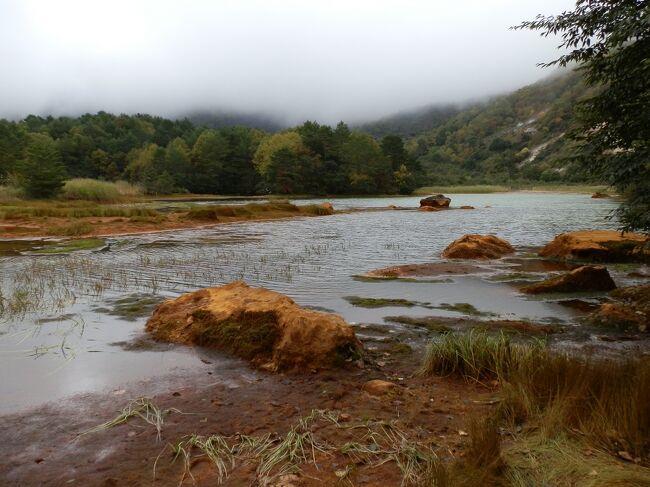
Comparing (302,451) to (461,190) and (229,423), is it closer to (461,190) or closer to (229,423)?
(229,423)

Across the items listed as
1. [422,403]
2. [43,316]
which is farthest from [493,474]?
[43,316]

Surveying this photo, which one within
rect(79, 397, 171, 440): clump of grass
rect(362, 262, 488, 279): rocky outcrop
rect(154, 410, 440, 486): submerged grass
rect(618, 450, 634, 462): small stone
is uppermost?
rect(618, 450, 634, 462): small stone

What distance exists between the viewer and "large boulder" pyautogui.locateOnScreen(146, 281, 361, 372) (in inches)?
247

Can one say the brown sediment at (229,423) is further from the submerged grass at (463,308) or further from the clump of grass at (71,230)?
the clump of grass at (71,230)

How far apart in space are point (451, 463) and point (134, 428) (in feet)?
9.95

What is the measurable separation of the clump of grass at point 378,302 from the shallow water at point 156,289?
0.26 meters

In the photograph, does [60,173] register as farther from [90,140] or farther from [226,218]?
[90,140]

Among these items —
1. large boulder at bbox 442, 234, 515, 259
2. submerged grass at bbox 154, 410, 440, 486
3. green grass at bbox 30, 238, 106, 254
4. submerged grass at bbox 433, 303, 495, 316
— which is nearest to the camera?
submerged grass at bbox 154, 410, 440, 486

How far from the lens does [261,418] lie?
4.73 meters

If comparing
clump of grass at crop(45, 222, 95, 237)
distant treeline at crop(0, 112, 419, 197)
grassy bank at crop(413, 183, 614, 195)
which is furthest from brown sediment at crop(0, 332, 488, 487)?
grassy bank at crop(413, 183, 614, 195)

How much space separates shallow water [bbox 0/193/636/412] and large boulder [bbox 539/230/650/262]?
1.42 metres

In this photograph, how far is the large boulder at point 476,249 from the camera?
1716 cm

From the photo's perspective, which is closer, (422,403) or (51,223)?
(422,403)

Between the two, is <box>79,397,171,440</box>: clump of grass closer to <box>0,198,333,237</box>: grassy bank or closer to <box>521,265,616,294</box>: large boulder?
<box>521,265,616,294</box>: large boulder
